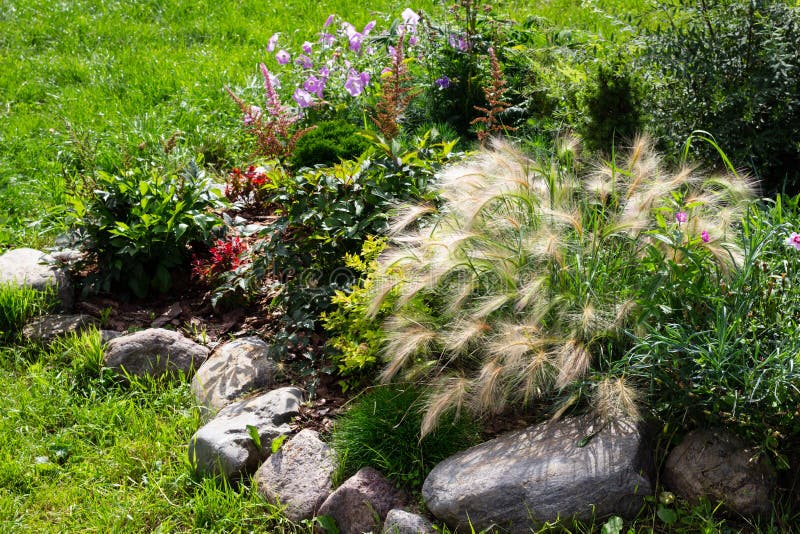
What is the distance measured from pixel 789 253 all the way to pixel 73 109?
5.80 m

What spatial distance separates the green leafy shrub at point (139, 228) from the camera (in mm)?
4422

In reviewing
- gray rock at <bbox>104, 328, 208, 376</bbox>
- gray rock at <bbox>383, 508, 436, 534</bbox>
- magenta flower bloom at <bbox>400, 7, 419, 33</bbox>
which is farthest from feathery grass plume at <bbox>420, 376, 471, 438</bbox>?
magenta flower bloom at <bbox>400, 7, 419, 33</bbox>

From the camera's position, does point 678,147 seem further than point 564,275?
Yes

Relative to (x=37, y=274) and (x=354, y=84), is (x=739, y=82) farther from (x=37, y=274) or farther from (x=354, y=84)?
(x=37, y=274)

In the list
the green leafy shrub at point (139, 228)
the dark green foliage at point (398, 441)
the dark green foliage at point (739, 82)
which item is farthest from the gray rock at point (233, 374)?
the dark green foliage at point (739, 82)

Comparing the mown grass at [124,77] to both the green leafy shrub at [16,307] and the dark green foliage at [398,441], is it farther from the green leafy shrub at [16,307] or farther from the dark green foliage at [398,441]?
the dark green foliage at [398,441]

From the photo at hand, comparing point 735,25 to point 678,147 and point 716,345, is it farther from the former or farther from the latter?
point 716,345

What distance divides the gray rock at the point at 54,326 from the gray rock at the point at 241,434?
123 cm

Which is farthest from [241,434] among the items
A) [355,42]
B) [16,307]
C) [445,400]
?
[355,42]

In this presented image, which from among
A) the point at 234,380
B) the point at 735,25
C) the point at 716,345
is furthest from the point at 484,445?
the point at 735,25

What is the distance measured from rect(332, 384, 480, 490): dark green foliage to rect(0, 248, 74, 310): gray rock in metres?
2.16

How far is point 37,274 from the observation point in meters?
4.52

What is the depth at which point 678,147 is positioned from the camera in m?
4.06

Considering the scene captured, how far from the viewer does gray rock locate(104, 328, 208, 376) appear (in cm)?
399
